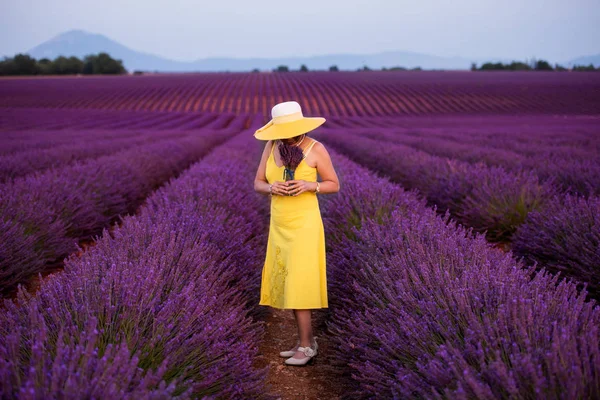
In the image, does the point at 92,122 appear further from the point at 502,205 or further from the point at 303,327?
the point at 303,327

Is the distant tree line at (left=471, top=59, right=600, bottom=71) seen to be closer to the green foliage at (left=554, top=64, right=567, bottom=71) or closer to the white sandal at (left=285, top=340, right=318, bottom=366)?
the green foliage at (left=554, top=64, right=567, bottom=71)

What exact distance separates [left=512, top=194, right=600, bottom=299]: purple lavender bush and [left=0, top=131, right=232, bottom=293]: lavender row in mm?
3716

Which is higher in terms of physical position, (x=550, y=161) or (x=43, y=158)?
(x=43, y=158)

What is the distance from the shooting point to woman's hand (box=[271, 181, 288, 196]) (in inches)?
112

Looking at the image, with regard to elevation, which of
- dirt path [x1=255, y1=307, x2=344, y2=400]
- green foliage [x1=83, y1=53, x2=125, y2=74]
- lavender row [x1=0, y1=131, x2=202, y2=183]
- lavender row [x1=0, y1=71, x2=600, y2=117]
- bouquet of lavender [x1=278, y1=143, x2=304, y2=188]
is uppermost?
green foliage [x1=83, y1=53, x2=125, y2=74]

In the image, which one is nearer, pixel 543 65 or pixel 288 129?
pixel 288 129

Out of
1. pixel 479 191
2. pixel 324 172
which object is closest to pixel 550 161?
pixel 479 191

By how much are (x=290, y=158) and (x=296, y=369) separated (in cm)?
122

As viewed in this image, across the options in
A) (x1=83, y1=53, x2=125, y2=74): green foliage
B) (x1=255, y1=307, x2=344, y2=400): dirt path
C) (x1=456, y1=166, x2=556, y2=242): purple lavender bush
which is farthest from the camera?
(x1=83, y1=53, x2=125, y2=74): green foliage

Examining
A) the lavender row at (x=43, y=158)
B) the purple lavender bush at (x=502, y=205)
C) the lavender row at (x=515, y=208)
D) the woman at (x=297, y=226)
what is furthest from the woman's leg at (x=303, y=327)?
the lavender row at (x=43, y=158)

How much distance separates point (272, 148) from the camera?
A: 3.07m

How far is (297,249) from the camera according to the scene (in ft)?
9.61

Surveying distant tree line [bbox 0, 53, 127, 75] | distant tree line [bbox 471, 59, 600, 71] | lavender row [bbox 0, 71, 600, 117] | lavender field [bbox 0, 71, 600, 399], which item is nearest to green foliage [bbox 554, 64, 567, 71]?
distant tree line [bbox 471, 59, 600, 71]

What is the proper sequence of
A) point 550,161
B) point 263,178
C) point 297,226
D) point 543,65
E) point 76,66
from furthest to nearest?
point 543,65, point 76,66, point 550,161, point 263,178, point 297,226
